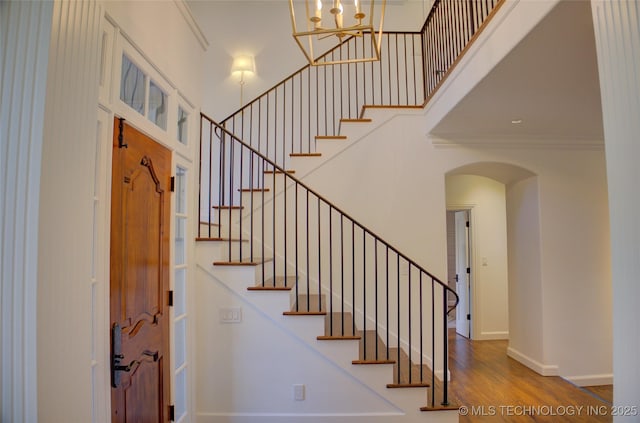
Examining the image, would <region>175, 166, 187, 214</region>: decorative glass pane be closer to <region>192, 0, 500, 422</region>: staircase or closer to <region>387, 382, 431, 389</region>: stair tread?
<region>192, 0, 500, 422</region>: staircase

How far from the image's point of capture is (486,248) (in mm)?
5965

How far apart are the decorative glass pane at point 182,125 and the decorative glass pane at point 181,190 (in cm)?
24

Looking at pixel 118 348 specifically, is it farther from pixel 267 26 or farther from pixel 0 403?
pixel 267 26

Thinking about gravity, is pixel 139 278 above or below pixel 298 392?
above

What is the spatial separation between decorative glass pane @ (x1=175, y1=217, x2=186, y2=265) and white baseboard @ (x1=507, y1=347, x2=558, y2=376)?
3.99 metres

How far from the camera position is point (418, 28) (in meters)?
5.64

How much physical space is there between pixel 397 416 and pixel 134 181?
264 cm

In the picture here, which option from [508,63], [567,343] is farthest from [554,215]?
[508,63]

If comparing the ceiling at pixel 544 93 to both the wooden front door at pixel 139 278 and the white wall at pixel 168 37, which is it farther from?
the wooden front door at pixel 139 278

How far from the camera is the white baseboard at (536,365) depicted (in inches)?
161

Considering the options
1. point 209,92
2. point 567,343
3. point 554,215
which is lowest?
point 567,343

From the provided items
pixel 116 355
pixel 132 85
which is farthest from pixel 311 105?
pixel 116 355

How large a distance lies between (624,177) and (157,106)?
2471mm

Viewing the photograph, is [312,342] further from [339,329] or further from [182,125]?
[182,125]
